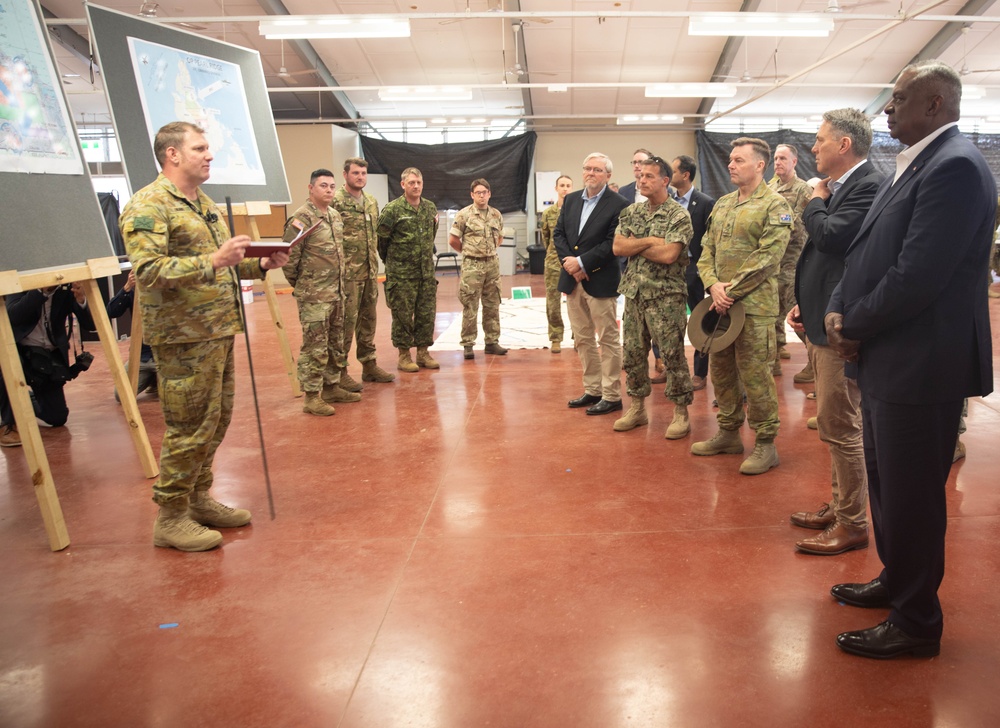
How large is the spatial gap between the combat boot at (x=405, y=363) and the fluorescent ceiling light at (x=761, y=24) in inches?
193

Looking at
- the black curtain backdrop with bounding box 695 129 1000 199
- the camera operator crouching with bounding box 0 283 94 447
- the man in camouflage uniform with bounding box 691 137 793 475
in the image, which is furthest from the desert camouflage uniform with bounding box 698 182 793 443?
the black curtain backdrop with bounding box 695 129 1000 199

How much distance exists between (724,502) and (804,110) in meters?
15.2

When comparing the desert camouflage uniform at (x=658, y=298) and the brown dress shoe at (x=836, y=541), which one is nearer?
the brown dress shoe at (x=836, y=541)

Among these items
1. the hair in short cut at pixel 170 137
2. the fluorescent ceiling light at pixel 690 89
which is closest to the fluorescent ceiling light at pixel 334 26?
the fluorescent ceiling light at pixel 690 89

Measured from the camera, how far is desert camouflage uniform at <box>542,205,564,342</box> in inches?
254

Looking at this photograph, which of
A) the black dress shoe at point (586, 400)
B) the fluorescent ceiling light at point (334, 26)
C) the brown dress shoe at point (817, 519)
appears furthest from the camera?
the fluorescent ceiling light at point (334, 26)

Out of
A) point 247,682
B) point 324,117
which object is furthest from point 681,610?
point 324,117

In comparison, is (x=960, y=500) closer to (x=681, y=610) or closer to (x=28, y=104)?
(x=681, y=610)

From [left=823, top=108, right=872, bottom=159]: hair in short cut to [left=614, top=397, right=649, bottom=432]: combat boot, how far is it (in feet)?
6.17

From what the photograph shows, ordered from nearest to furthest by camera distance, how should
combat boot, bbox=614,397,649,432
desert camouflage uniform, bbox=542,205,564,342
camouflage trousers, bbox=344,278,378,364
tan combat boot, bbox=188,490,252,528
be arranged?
1. tan combat boot, bbox=188,490,252,528
2. combat boot, bbox=614,397,649,432
3. camouflage trousers, bbox=344,278,378,364
4. desert camouflage uniform, bbox=542,205,564,342

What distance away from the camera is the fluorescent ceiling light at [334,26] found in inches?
312

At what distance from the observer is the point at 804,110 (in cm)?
1606

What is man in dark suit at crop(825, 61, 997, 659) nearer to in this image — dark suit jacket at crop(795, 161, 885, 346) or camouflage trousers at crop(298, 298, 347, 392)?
dark suit jacket at crop(795, 161, 885, 346)

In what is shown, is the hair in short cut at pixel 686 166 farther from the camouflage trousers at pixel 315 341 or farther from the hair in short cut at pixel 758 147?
the camouflage trousers at pixel 315 341
